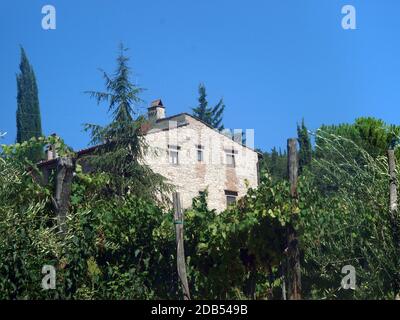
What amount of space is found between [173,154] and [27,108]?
9.93 metres

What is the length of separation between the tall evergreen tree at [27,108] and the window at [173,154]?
8.59m

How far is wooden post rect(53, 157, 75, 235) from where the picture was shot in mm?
8766

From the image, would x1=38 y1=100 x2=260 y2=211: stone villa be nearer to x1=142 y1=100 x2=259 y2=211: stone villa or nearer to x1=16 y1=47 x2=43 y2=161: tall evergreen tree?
x1=142 y1=100 x2=259 y2=211: stone villa

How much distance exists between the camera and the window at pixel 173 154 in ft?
83.9

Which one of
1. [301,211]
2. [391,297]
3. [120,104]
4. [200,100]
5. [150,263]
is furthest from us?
[200,100]

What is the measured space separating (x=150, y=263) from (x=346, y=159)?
311 cm

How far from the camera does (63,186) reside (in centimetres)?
884

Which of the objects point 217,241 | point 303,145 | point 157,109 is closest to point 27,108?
point 157,109

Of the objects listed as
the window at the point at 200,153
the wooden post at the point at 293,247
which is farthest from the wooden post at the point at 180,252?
the window at the point at 200,153

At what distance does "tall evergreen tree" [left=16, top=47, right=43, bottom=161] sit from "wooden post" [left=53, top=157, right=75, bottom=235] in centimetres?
2325

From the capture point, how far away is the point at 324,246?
8.69m

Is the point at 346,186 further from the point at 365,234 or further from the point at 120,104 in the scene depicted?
the point at 120,104

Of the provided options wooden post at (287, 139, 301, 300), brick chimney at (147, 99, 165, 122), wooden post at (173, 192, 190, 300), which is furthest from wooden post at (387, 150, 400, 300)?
brick chimney at (147, 99, 165, 122)
